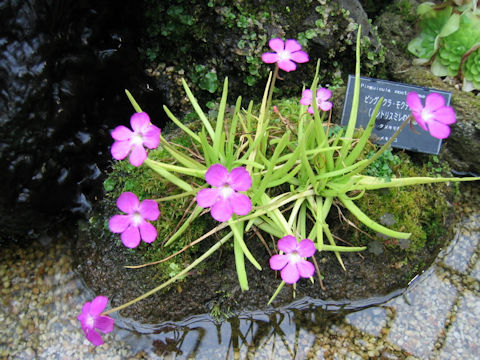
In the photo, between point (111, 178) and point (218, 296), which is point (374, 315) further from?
point (111, 178)

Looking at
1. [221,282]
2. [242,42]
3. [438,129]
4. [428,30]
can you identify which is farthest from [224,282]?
[428,30]

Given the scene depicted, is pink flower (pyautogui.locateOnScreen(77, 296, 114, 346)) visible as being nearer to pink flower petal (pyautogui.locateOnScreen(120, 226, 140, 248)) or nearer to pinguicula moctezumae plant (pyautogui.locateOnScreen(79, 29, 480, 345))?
pinguicula moctezumae plant (pyautogui.locateOnScreen(79, 29, 480, 345))

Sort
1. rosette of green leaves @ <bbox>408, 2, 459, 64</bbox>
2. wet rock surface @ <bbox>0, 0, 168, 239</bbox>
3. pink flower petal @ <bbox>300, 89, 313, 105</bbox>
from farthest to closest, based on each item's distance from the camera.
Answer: rosette of green leaves @ <bbox>408, 2, 459, 64</bbox> → pink flower petal @ <bbox>300, 89, 313, 105</bbox> → wet rock surface @ <bbox>0, 0, 168, 239</bbox>

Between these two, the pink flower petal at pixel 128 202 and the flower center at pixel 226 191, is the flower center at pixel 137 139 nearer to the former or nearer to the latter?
the pink flower petal at pixel 128 202

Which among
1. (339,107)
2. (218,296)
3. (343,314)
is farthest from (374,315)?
(339,107)

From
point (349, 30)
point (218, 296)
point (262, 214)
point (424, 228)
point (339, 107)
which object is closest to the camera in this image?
point (262, 214)

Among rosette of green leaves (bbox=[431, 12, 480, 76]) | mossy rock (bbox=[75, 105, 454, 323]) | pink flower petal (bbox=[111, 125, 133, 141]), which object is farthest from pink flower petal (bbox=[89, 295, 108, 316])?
rosette of green leaves (bbox=[431, 12, 480, 76])
